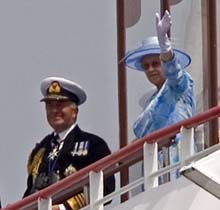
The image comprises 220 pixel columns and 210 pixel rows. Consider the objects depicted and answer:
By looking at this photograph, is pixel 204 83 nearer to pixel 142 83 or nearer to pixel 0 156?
pixel 142 83

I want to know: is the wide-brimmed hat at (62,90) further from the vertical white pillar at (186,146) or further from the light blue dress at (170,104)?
the vertical white pillar at (186,146)

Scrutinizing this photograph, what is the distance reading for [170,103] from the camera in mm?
6895

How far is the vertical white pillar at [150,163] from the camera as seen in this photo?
6734mm

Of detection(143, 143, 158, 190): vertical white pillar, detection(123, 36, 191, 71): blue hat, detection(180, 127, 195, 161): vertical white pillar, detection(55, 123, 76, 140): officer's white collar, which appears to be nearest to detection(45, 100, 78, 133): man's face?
detection(55, 123, 76, 140): officer's white collar

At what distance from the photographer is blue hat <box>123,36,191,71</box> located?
7.07 m

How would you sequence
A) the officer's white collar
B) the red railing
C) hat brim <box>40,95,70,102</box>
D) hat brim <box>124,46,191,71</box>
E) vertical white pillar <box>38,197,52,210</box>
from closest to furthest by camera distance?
1. the red railing
2. vertical white pillar <box>38,197,52,210</box>
3. hat brim <box>124,46,191,71</box>
4. the officer's white collar
5. hat brim <box>40,95,70,102</box>

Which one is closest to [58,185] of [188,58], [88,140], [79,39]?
[88,140]

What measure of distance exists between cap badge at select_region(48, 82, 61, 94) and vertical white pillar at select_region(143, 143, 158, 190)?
88 cm

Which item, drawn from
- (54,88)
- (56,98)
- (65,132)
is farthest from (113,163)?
(54,88)

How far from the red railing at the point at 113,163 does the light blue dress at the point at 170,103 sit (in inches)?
4.5

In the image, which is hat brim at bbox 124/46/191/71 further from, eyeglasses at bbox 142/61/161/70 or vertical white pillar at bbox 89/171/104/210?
vertical white pillar at bbox 89/171/104/210

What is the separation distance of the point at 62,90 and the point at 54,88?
0.26 ft

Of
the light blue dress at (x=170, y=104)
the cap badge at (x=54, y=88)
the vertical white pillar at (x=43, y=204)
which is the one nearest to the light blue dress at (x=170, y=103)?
the light blue dress at (x=170, y=104)

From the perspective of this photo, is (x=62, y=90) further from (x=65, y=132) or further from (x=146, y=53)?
(x=146, y=53)
